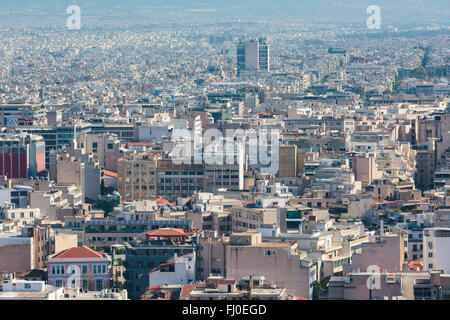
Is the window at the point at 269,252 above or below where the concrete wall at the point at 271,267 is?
above

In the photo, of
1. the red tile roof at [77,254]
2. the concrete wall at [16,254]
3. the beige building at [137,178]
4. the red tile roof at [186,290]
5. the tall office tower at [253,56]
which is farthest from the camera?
the tall office tower at [253,56]

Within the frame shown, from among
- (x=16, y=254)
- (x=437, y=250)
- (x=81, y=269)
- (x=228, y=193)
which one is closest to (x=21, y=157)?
(x=228, y=193)

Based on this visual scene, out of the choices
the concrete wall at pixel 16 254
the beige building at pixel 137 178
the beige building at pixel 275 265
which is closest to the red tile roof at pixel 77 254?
the concrete wall at pixel 16 254

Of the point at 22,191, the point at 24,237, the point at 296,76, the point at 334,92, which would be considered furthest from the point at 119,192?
the point at 296,76

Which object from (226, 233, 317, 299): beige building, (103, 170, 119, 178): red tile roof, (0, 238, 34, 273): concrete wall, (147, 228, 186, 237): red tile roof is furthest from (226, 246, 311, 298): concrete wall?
(103, 170, 119, 178): red tile roof

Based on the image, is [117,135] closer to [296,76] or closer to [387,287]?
[387,287]

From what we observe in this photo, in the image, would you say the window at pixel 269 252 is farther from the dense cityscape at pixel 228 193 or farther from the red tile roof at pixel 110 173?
the red tile roof at pixel 110 173
